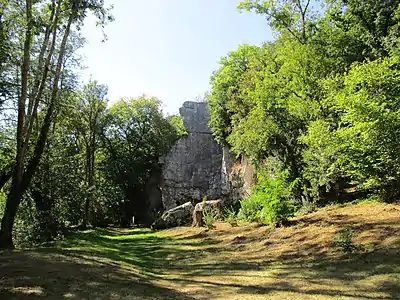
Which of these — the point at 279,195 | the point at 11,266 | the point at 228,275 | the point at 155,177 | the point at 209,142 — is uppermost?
the point at 209,142

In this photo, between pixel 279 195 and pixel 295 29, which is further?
pixel 295 29

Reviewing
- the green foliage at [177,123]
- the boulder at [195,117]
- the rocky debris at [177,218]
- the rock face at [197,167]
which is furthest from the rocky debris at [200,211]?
the green foliage at [177,123]

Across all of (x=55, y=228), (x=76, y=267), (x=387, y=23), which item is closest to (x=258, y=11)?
(x=387, y=23)

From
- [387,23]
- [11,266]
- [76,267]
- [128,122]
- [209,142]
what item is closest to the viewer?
[11,266]

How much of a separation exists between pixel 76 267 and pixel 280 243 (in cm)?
585

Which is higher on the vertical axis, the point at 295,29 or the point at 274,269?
the point at 295,29

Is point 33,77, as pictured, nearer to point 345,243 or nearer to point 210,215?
point 210,215

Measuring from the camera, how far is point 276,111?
1973 cm

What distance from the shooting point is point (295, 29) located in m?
20.6

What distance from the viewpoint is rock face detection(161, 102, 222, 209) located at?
114 feet

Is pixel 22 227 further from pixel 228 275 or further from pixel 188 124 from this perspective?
pixel 188 124

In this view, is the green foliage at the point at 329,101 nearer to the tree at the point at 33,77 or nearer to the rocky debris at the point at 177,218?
the rocky debris at the point at 177,218

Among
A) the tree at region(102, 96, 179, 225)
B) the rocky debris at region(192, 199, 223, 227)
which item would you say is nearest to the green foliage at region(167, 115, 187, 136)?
the tree at region(102, 96, 179, 225)

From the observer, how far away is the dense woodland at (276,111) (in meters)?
11.2
